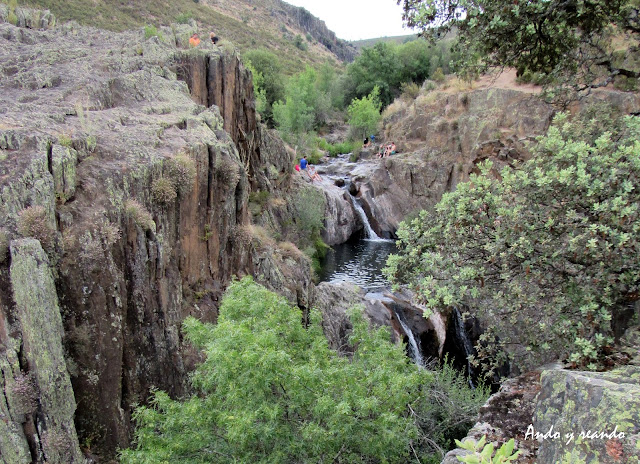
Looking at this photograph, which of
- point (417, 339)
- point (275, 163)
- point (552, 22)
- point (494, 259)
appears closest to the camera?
point (494, 259)

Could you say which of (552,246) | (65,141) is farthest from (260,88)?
(552,246)

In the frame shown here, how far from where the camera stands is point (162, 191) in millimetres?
9727

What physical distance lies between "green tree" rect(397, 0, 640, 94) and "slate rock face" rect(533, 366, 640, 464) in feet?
21.2

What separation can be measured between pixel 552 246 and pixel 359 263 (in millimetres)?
20033

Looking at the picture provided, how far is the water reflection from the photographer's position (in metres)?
22.8

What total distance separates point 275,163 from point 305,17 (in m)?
112

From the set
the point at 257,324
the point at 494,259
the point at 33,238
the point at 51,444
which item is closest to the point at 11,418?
the point at 51,444

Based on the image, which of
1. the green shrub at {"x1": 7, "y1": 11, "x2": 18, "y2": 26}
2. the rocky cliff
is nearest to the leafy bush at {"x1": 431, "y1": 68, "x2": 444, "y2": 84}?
the rocky cliff

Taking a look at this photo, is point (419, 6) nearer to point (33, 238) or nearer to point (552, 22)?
point (552, 22)

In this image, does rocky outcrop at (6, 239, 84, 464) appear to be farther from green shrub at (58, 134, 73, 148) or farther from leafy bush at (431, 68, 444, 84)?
leafy bush at (431, 68, 444, 84)

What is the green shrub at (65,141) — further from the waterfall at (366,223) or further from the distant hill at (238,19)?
the waterfall at (366,223)

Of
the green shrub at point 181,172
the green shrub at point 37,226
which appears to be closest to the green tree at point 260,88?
the green shrub at point 181,172

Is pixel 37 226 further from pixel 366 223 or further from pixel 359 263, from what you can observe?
pixel 366 223

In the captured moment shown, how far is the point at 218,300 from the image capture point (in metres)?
11.6
